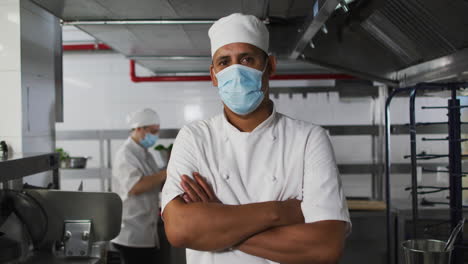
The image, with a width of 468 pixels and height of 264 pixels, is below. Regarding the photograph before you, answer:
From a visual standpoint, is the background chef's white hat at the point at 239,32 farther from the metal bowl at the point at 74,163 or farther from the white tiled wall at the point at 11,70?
the metal bowl at the point at 74,163

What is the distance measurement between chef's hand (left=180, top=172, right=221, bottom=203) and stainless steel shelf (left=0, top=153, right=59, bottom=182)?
682mm

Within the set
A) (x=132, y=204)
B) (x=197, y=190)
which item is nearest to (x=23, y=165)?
(x=197, y=190)

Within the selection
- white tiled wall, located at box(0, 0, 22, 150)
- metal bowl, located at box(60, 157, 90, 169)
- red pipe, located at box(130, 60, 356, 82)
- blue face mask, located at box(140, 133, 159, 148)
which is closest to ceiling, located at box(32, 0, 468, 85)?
white tiled wall, located at box(0, 0, 22, 150)

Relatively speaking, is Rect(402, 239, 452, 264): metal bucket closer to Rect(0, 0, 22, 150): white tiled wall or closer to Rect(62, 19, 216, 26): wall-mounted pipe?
Rect(62, 19, 216, 26): wall-mounted pipe

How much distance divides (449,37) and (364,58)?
2.86 feet

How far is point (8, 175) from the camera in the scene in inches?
58.1

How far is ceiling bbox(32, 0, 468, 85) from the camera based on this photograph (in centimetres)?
200

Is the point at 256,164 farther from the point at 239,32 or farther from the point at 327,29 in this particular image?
the point at 327,29

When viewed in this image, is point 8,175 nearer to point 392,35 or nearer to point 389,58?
point 392,35

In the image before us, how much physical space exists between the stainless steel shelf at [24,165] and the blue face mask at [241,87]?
2.71 feet

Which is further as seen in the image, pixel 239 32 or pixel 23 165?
Answer: pixel 23 165

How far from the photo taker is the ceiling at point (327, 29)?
2002 millimetres

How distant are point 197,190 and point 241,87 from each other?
330 mm

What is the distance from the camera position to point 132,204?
2980 mm
